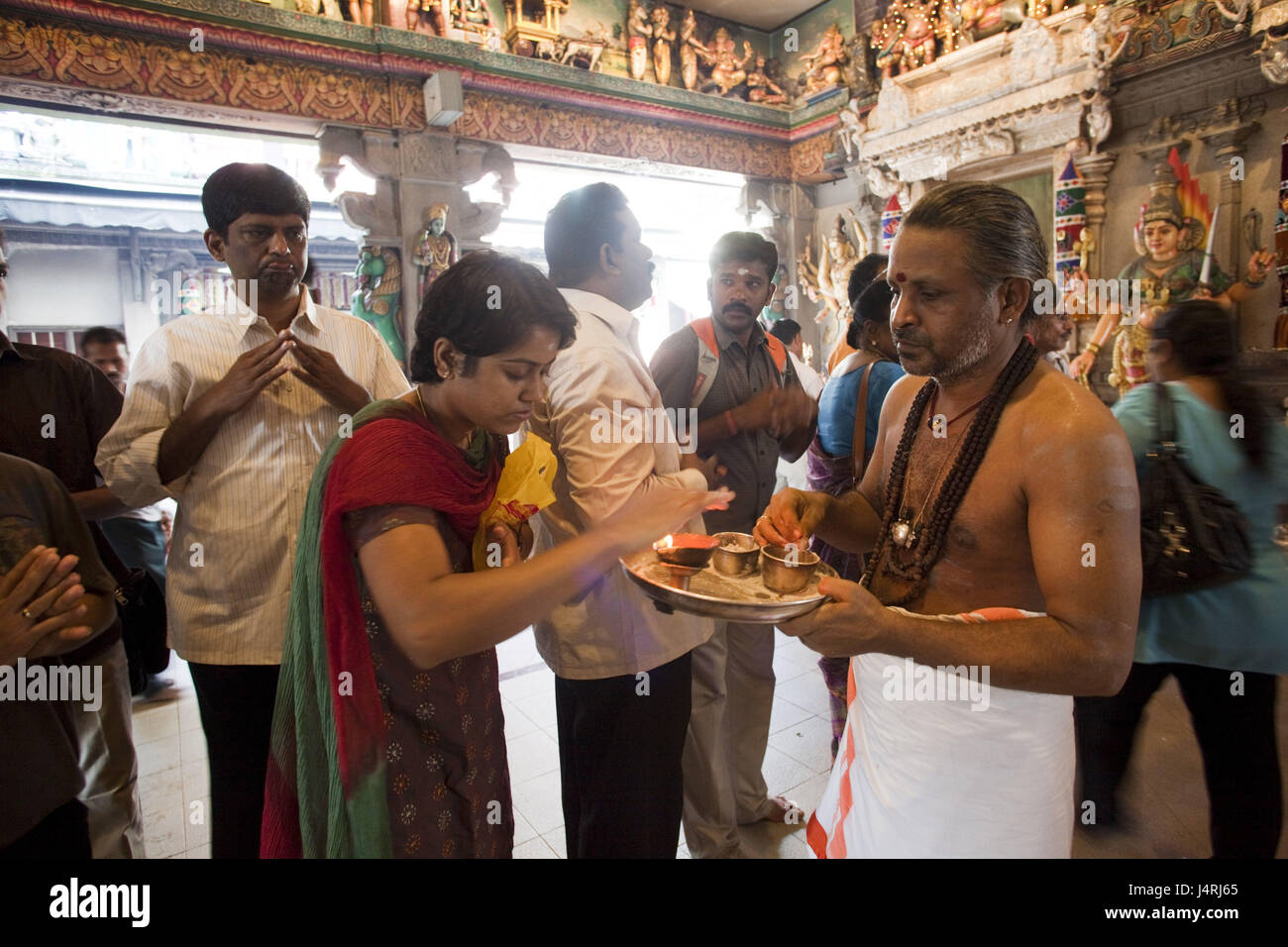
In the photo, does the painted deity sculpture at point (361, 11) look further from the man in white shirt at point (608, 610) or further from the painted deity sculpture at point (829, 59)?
the man in white shirt at point (608, 610)

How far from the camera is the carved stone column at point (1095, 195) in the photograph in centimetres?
585

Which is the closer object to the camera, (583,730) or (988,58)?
(583,730)

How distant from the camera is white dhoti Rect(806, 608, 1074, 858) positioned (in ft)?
4.32

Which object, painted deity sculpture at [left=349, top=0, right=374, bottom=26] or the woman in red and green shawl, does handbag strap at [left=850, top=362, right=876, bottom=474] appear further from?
painted deity sculpture at [left=349, top=0, right=374, bottom=26]

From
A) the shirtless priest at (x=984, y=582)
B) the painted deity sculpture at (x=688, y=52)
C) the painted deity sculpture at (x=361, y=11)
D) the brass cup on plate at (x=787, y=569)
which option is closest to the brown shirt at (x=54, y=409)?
the brass cup on plate at (x=787, y=569)

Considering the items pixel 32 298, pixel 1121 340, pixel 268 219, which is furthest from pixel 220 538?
pixel 32 298

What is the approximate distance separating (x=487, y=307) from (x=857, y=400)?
1.70 m

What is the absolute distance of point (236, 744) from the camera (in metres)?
1.77

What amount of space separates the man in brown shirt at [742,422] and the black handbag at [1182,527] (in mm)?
1124

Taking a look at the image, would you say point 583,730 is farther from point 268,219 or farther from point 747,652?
point 268,219

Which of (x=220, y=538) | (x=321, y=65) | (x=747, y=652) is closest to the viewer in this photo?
(x=220, y=538)

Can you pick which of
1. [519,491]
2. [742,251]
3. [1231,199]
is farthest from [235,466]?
[1231,199]

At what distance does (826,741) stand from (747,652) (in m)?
1.01

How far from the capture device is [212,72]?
18.0 feet
